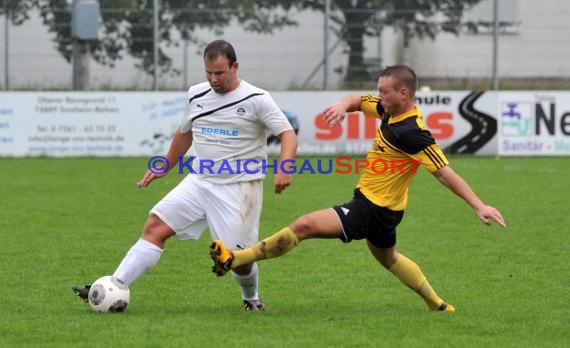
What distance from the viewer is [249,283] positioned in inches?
300

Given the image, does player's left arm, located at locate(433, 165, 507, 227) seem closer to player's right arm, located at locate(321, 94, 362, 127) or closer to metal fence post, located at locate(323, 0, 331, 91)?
player's right arm, located at locate(321, 94, 362, 127)

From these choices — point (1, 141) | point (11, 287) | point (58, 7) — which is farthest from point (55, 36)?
point (11, 287)

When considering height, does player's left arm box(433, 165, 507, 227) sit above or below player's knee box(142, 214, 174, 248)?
above

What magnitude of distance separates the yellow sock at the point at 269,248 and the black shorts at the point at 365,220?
0.32m

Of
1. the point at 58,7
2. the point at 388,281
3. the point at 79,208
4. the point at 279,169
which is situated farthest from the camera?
the point at 58,7

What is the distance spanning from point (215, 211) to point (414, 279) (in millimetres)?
1400

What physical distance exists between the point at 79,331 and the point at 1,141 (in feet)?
53.6

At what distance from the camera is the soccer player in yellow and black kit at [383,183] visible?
279 inches

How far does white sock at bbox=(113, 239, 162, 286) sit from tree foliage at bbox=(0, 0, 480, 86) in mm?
16865

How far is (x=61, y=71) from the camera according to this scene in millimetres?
23781

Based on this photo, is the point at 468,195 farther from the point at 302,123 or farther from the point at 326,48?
the point at 326,48

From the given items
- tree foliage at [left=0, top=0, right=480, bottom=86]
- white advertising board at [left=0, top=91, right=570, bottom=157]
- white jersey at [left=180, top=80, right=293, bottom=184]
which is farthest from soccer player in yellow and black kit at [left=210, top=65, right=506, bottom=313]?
tree foliage at [left=0, top=0, right=480, bottom=86]

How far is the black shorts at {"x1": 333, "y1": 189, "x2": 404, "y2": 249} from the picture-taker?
7160 mm

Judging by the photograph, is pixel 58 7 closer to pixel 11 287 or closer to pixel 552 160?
pixel 552 160
